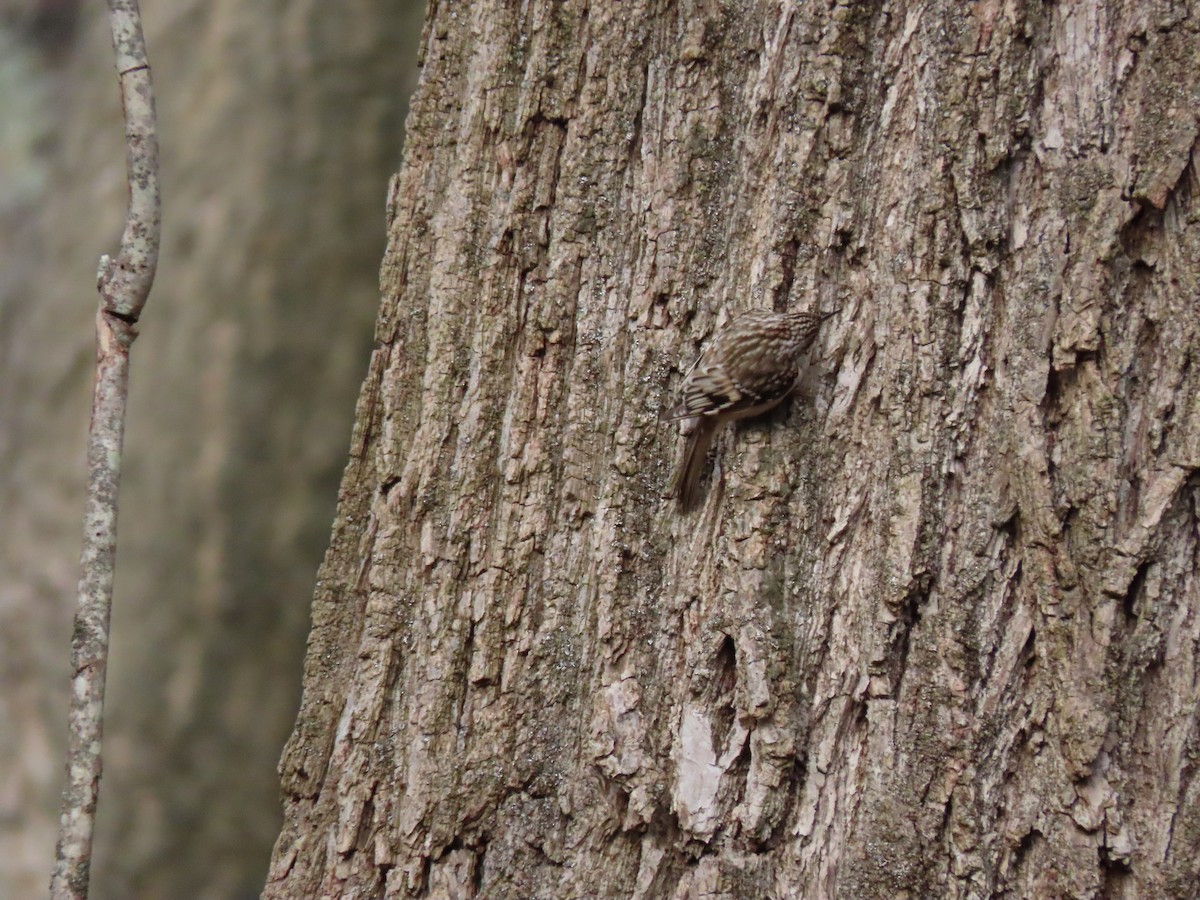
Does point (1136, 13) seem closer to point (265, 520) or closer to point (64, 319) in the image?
point (265, 520)

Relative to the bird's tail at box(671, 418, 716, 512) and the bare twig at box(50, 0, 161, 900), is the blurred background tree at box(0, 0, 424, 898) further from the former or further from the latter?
the bird's tail at box(671, 418, 716, 512)

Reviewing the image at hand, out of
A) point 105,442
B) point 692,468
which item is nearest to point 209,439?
point 105,442

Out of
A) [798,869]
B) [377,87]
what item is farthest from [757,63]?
[377,87]

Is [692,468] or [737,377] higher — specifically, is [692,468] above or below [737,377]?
below

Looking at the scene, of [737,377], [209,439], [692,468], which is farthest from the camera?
[209,439]

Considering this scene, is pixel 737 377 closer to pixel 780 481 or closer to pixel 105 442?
pixel 780 481

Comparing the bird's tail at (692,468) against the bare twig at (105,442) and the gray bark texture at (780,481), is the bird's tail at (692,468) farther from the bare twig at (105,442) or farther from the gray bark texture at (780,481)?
the bare twig at (105,442)

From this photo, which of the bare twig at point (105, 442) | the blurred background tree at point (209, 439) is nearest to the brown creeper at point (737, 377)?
the bare twig at point (105, 442)
